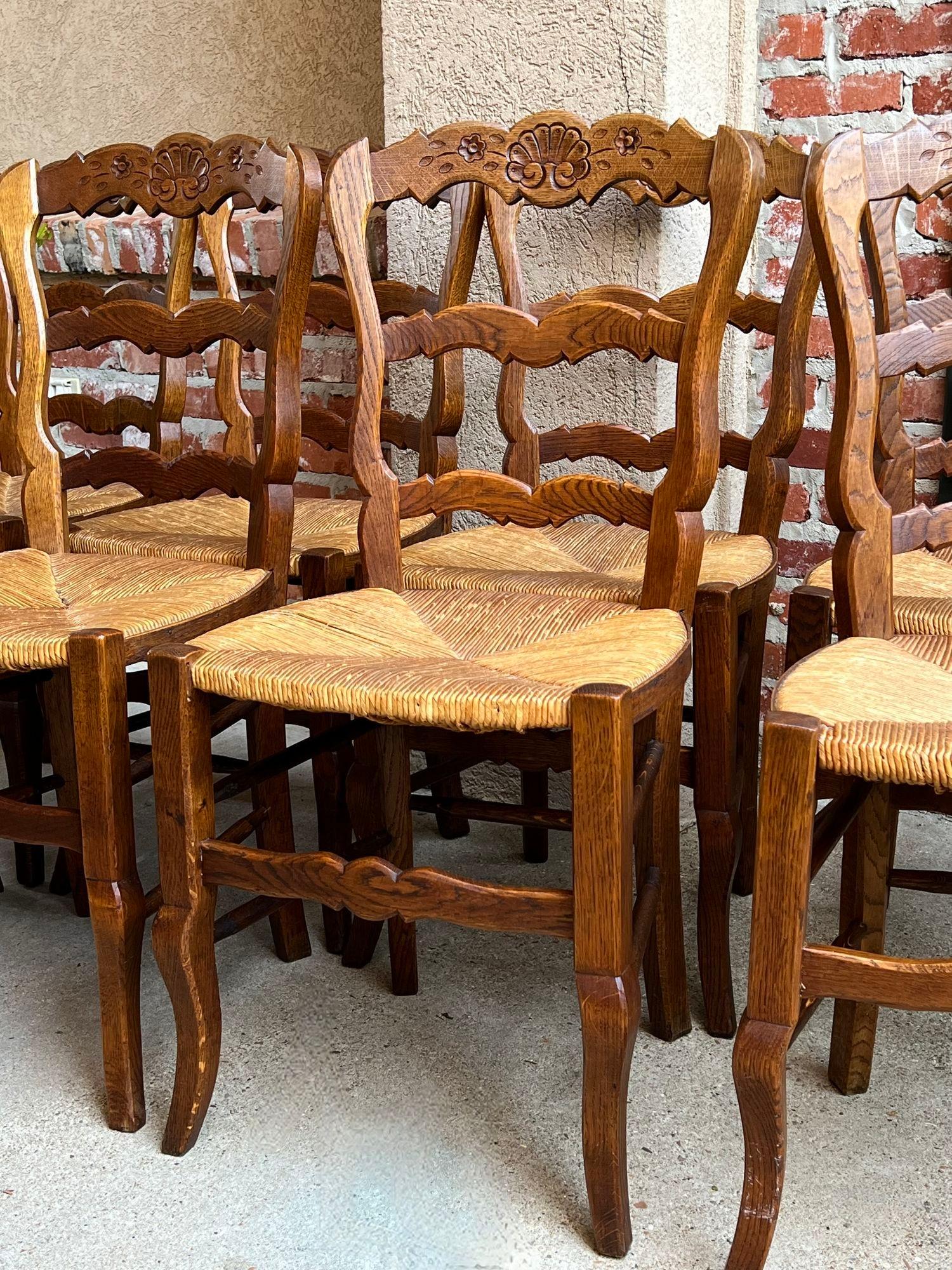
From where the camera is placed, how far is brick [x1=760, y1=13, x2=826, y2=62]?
6.93 ft

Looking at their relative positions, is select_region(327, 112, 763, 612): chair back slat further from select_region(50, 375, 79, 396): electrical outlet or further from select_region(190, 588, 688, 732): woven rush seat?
select_region(50, 375, 79, 396): electrical outlet

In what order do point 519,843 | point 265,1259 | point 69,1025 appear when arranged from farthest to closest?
point 519,843 → point 69,1025 → point 265,1259

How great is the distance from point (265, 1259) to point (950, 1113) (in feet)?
2.32

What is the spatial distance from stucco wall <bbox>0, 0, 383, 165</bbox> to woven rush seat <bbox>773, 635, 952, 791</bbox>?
5.75 ft

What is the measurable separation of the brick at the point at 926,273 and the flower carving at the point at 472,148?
0.92m

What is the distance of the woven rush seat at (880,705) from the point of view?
3.13 ft

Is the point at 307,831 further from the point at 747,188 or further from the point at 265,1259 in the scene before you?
the point at 747,188

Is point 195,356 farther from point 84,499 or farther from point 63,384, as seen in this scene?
point 84,499

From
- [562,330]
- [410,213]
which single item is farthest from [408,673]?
[410,213]

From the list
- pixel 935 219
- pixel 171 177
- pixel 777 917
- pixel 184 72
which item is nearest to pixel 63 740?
pixel 171 177

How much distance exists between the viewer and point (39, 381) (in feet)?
5.32

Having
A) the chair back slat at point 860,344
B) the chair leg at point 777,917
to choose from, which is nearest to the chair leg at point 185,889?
the chair leg at point 777,917

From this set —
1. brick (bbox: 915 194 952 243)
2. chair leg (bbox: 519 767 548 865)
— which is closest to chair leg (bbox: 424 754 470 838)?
chair leg (bbox: 519 767 548 865)

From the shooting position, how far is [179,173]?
5.44 feet
